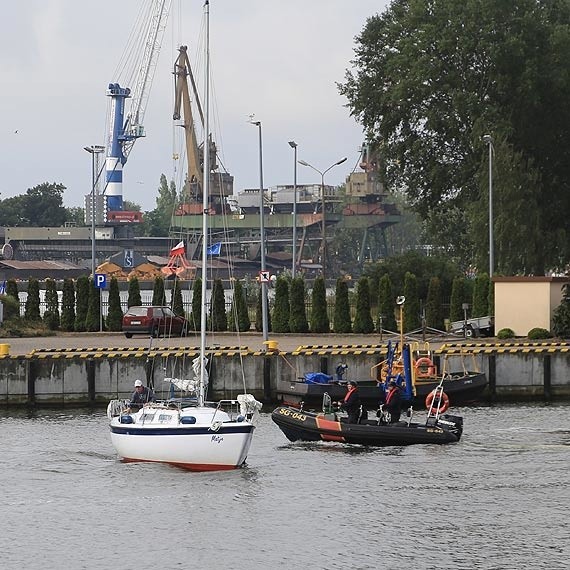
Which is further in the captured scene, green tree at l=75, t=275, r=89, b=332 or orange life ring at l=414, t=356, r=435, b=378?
green tree at l=75, t=275, r=89, b=332

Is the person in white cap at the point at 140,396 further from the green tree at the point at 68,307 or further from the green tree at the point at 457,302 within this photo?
the green tree at the point at 68,307

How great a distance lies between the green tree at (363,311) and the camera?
70312 millimetres

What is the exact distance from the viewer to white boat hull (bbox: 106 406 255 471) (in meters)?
40.8

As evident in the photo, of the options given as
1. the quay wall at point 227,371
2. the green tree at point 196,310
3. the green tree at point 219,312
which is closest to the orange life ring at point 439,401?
the quay wall at point 227,371

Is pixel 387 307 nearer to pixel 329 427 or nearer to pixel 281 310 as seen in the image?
pixel 281 310

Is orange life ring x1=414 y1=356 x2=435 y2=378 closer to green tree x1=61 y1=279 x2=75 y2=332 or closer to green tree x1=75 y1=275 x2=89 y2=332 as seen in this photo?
green tree x1=75 y1=275 x2=89 y2=332

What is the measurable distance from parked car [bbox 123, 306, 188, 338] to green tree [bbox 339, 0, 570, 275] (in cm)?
2741

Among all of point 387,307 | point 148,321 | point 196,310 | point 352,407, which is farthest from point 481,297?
point 352,407

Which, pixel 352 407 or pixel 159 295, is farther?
pixel 159 295

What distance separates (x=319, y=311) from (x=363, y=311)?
2214 millimetres

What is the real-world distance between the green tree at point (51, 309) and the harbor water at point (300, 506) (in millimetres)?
27443

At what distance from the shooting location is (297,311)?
236 ft

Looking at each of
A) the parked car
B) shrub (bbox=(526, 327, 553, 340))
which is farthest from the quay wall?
the parked car

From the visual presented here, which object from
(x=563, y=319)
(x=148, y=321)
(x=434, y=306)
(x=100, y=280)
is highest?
(x=100, y=280)
